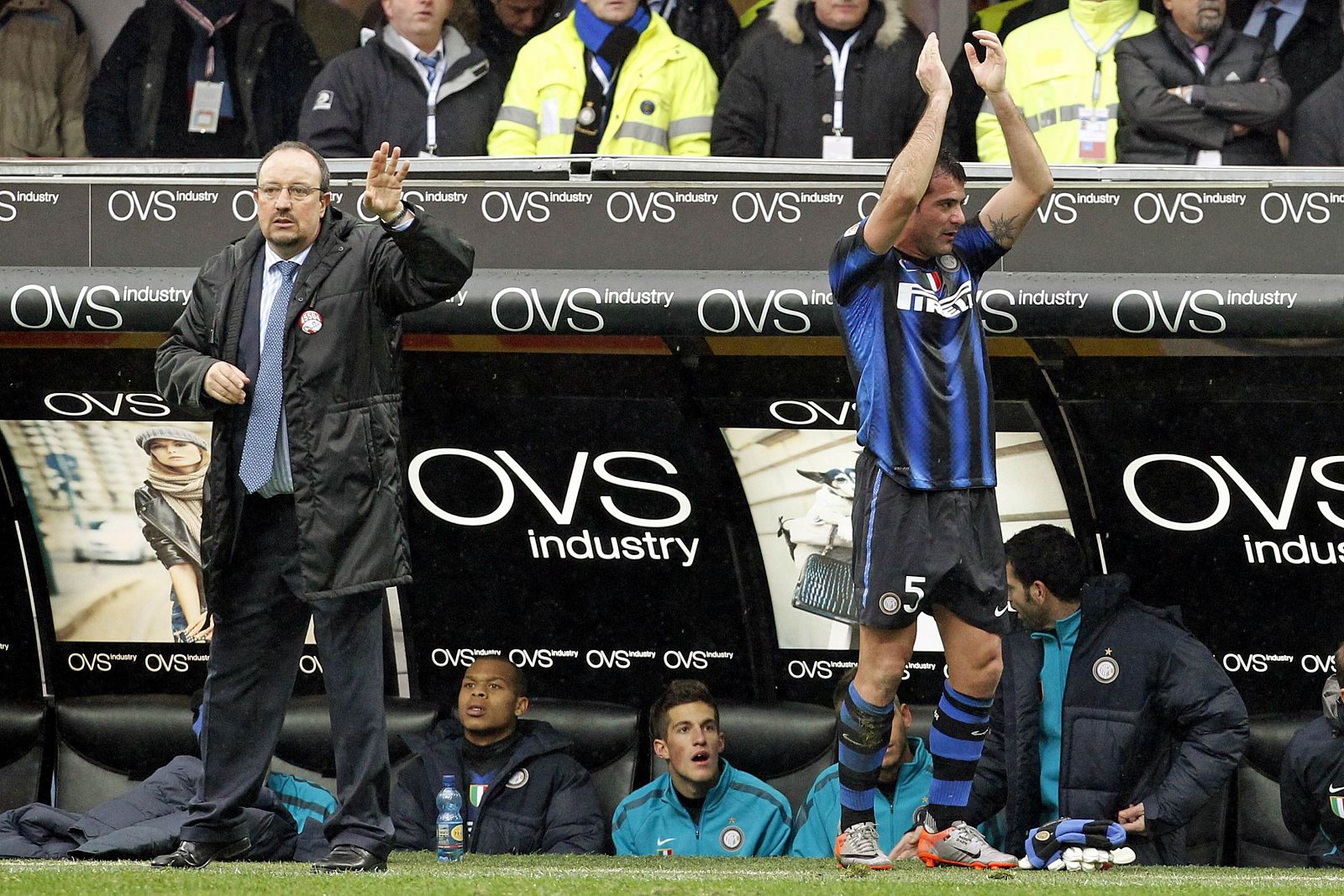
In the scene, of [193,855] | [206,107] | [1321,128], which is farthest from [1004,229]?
[206,107]

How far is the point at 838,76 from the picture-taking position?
6535mm

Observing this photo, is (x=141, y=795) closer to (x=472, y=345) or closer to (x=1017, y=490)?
(x=472, y=345)

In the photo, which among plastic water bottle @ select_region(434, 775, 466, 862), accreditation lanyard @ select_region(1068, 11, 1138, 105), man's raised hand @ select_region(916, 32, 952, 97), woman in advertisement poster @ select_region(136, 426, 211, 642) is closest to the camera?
man's raised hand @ select_region(916, 32, 952, 97)

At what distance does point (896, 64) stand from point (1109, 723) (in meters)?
2.41

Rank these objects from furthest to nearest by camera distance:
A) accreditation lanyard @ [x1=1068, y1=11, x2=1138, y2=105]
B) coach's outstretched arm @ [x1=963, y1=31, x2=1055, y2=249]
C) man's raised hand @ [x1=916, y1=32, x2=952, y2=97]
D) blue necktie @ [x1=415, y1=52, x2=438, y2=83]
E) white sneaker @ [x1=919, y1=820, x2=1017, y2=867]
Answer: blue necktie @ [x1=415, y1=52, x2=438, y2=83] < accreditation lanyard @ [x1=1068, y1=11, x2=1138, y2=105] < white sneaker @ [x1=919, y1=820, x2=1017, y2=867] < coach's outstretched arm @ [x1=963, y1=31, x2=1055, y2=249] < man's raised hand @ [x1=916, y1=32, x2=952, y2=97]

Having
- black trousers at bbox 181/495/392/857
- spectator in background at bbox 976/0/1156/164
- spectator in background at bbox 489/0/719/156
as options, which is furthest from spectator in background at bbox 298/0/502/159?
black trousers at bbox 181/495/392/857

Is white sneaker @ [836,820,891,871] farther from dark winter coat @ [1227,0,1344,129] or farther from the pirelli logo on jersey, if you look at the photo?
dark winter coat @ [1227,0,1344,129]

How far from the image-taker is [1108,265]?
5668 millimetres

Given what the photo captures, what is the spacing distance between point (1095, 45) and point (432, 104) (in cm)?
234

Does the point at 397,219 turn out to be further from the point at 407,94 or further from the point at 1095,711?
the point at 1095,711

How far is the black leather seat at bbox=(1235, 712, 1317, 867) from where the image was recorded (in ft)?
21.0

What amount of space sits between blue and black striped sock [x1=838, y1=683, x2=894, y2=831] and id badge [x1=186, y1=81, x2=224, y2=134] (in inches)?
148

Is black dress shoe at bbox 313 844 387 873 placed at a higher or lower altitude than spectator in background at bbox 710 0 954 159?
lower

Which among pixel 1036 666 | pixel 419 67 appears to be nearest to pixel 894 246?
pixel 1036 666
